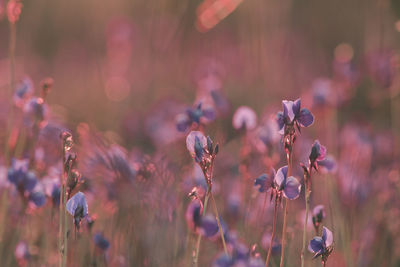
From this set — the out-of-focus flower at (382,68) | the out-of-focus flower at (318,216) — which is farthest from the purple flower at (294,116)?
the out-of-focus flower at (382,68)

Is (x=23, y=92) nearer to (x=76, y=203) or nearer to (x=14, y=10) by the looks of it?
(x=14, y=10)

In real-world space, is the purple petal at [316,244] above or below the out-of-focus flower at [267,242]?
below

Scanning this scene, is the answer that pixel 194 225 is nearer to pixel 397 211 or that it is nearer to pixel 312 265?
pixel 312 265

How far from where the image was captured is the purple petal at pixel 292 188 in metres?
1.32

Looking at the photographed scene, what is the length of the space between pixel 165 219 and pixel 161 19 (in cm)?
169

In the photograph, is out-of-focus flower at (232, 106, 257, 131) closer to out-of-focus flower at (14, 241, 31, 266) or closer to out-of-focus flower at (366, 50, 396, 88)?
out-of-focus flower at (14, 241, 31, 266)

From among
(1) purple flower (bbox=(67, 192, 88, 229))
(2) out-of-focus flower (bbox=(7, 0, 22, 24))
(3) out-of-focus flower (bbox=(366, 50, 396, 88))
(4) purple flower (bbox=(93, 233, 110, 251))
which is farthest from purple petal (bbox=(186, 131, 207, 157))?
(3) out-of-focus flower (bbox=(366, 50, 396, 88))

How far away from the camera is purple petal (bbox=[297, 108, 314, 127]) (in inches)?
53.9

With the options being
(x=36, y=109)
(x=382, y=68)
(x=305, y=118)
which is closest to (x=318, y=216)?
(x=305, y=118)

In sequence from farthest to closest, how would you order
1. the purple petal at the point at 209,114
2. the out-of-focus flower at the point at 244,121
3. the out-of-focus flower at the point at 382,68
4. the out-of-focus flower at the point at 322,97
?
1. the out-of-focus flower at the point at 382,68
2. the out-of-focus flower at the point at 322,97
3. the out-of-focus flower at the point at 244,121
4. the purple petal at the point at 209,114

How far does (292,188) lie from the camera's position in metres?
1.33

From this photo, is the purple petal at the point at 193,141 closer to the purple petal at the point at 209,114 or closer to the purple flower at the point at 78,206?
the purple flower at the point at 78,206

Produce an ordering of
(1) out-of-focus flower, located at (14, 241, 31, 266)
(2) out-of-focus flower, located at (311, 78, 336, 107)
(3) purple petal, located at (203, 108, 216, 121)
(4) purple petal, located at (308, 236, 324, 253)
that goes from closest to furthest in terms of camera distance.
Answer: (4) purple petal, located at (308, 236, 324, 253)
(1) out-of-focus flower, located at (14, 241, 31, 266)
(3) purple petal, located at (203, 108, 216, 121)
(2) out-of-focus flower, located at (311, 78, 336, 107)

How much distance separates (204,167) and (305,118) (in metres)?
0.29
